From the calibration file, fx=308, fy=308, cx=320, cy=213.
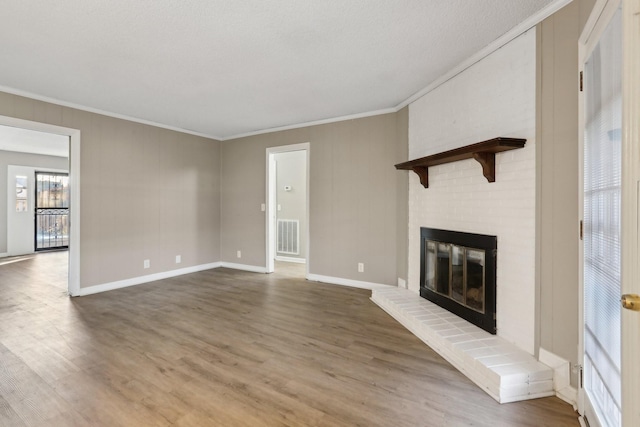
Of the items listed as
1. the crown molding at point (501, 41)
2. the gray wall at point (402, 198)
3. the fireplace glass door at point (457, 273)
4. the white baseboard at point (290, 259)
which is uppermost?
the crown molding at point (501, 41)

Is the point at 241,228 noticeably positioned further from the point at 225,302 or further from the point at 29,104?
the point at 29,104

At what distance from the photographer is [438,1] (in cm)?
195

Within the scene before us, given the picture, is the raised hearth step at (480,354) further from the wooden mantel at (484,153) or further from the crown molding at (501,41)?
the crown molding at (501,41)

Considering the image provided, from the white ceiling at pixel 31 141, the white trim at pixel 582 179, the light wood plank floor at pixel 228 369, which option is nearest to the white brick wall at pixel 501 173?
the white trim at pixel 582 179

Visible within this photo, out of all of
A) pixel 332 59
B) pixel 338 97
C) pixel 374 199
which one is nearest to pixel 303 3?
pixel 332 59

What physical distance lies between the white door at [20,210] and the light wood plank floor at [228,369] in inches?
182

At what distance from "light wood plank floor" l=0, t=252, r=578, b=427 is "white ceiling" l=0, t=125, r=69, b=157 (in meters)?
3.18

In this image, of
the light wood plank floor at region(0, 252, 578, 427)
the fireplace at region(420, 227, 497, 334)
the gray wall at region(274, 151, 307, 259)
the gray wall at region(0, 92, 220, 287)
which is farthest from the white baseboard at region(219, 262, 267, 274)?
the fireplace at region(420, 227, 497, 334)

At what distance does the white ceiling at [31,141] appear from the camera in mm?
5188

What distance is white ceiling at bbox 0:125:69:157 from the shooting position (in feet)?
Answer: 17.0

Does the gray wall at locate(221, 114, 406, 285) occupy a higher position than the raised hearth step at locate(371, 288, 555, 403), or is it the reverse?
the gray wall at locate(221, 114, 406, 285)

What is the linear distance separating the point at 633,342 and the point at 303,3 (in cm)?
228

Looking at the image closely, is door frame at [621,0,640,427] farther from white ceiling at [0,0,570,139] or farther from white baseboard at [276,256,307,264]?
white baseboard at [276,256,307,264]

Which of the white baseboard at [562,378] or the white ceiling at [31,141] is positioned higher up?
the white ceiling at [31,141]
